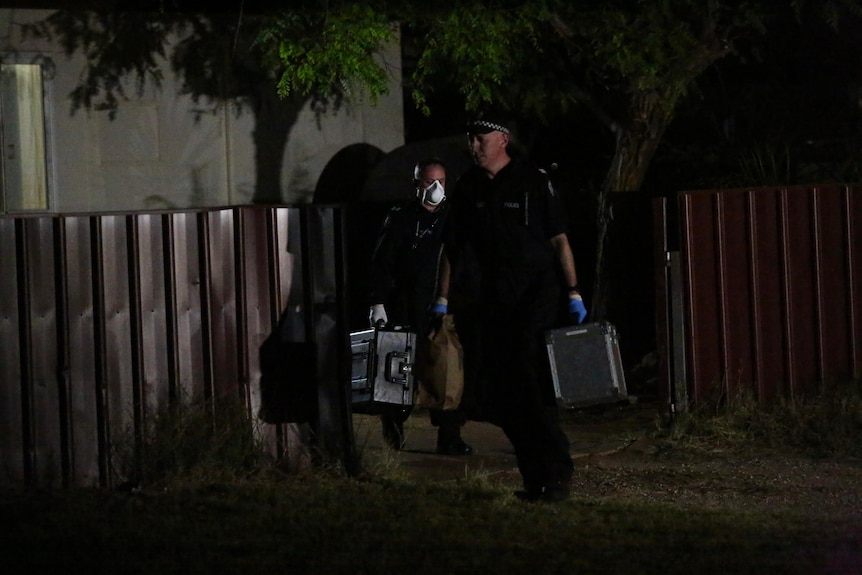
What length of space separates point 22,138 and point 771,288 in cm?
657

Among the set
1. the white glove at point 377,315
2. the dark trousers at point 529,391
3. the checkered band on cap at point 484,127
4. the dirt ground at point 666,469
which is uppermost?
the checkered band on cap at point 484,127

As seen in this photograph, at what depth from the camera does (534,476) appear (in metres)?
6.59

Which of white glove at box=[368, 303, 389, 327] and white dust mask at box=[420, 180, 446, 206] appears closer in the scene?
white glove at box=[368, 303, 389, 327]

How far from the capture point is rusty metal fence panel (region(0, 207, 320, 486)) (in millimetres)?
6699

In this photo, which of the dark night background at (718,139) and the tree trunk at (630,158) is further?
the dark night background at (718,139)

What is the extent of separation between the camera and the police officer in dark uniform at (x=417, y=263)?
815 centimetres

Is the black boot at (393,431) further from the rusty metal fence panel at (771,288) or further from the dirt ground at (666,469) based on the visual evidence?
the rusty metal fence panel at (771,288)

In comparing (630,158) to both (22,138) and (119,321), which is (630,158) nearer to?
(22,138)

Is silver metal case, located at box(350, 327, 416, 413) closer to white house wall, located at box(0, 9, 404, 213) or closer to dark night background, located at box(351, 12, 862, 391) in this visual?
dark night background, located at box(351, 12, 862, 391)

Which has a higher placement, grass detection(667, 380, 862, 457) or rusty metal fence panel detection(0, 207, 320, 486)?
rusty metal fence panel detection(0, 207, 320, 486)

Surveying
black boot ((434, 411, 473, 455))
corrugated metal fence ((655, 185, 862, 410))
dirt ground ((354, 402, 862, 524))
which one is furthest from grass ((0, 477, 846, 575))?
corrugated metal fence ((655, 185, 862, 410))

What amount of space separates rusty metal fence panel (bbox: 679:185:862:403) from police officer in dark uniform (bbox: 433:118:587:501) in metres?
2.30

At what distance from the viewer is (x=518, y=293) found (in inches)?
261

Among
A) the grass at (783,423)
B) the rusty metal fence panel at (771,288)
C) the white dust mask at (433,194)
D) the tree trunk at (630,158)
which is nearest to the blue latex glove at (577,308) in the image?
the white dust mask at (433,194)
